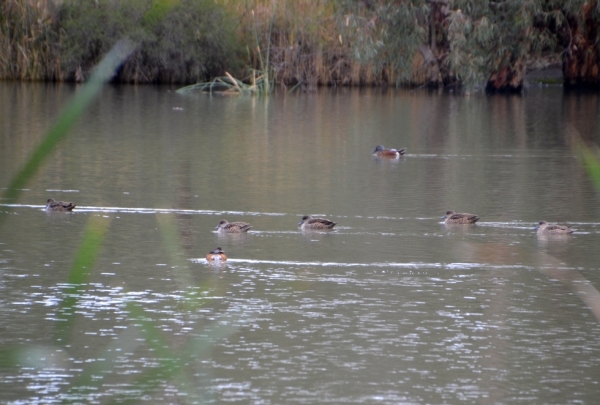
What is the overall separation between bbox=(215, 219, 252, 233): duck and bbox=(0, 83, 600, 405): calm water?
12cm

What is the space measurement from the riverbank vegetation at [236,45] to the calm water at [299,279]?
1601 cm

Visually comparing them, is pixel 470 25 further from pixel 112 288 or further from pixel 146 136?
pixel 112 288

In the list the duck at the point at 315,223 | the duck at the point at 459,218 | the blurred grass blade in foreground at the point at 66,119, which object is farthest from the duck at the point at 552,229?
the blurred grass blade in foreground at the point at 66,119

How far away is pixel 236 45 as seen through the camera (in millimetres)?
35812

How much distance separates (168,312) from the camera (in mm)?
7129

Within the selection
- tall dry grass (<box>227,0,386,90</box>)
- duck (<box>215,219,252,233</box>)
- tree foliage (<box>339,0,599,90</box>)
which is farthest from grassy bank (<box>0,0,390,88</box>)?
duck (<box>215,219,252,233</box>)

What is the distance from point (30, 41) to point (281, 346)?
101 feet

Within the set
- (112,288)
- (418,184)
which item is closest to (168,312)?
(112,288)

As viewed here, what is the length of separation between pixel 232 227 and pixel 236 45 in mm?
26392

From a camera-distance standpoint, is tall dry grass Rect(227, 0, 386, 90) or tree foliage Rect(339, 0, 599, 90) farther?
tall dry grass Rect(227, 0, 386, 90)

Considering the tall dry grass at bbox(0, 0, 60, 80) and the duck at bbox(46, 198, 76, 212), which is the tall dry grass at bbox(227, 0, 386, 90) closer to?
the tall dry grass at bbox(0, 0, 60, 80)

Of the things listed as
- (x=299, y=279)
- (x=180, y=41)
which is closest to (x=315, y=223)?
(x=299, y=279)

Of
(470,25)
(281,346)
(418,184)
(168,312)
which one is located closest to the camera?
(281,346)

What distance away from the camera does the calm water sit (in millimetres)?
5598
